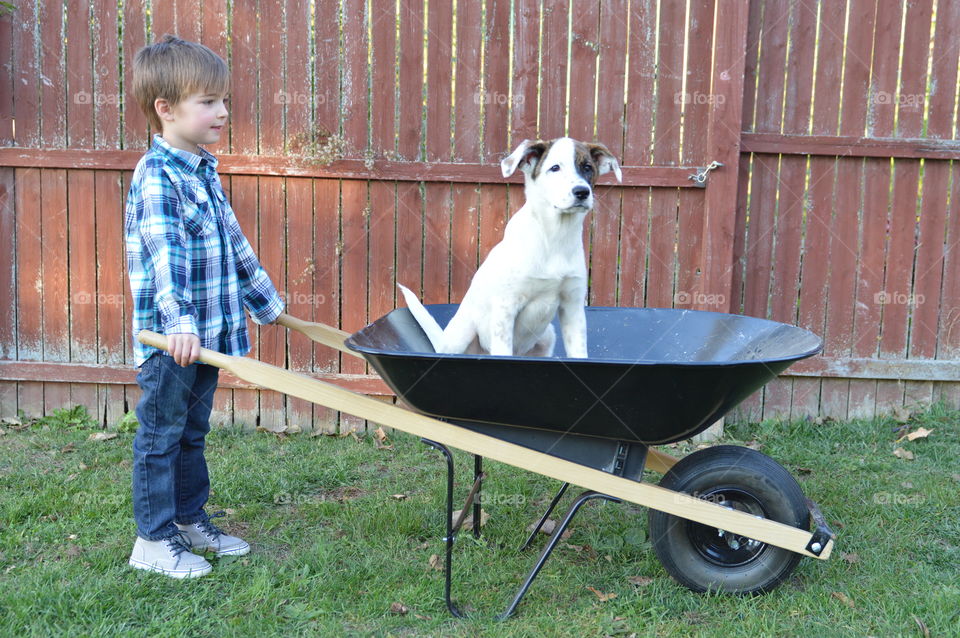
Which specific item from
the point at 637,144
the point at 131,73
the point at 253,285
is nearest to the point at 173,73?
the point at 253,285

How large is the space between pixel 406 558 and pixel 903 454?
283 cm

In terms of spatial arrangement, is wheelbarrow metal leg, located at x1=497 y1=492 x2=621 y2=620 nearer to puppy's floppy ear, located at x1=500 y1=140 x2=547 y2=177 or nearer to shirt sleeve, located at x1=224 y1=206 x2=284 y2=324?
puppy's floppy ear, located at x1=500 y1=140 x2=547 y2=177

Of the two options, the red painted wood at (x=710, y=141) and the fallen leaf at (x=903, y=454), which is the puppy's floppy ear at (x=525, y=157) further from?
the fallen leaf at (x=903, y=454)

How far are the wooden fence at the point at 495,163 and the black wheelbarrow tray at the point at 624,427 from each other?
1.84 m

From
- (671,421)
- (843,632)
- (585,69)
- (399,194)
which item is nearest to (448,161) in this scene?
(399,194)

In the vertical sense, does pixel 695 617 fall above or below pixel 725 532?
below

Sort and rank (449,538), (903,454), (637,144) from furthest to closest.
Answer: (637,144) → (903,454) → (449,538)

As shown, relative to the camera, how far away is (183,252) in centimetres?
247

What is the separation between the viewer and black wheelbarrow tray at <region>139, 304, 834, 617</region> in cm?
215

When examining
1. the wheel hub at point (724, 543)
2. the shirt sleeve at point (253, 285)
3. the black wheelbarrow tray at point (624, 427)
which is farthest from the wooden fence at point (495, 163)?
the wheel hub at point (724, 543)

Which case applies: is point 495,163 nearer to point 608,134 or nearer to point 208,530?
point 608,134

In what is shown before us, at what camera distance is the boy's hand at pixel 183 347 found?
7.32 ft

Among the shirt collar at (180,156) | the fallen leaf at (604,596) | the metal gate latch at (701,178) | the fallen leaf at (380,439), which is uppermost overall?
the metal gate latch at (701,178)

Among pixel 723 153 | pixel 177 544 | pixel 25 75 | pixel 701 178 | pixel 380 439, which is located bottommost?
pixel 380 439
